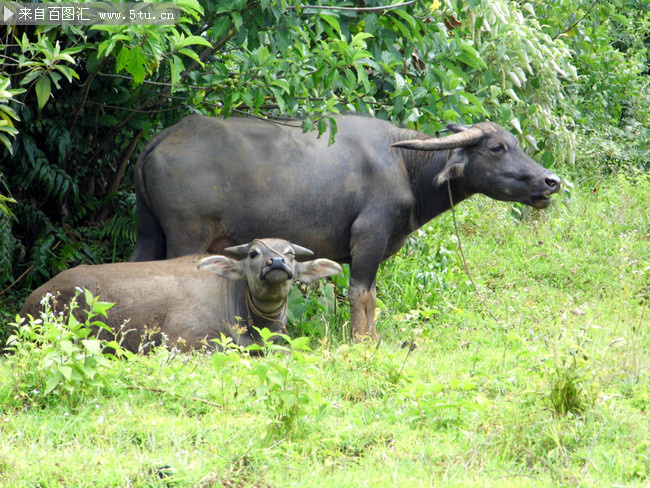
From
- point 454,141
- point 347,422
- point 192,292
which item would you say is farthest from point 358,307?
point 347,422

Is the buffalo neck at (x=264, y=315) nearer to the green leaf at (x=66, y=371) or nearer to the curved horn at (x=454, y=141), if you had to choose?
the curved horn at (x=454, y=141)

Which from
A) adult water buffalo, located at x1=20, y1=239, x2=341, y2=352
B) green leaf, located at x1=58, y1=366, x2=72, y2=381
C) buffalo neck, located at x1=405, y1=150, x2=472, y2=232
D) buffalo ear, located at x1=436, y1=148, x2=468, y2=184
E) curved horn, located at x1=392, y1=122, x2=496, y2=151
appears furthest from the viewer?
buffalo neck, located at x1=405, y1=150, x2=472, y2=232

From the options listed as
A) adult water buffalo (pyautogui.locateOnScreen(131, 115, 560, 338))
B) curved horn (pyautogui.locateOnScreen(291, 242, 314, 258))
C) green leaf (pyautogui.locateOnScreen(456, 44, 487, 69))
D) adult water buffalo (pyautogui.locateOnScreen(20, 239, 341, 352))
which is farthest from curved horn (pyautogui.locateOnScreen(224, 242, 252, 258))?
green leaf (pyautogui.locateOnScreen(456, 44, 487, 69))

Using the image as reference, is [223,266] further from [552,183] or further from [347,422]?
[552,183]

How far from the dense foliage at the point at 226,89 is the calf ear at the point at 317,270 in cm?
96

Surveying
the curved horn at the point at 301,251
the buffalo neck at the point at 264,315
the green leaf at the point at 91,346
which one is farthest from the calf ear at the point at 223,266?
the green leaf at the point at 91,346

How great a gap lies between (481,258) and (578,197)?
2.31 m

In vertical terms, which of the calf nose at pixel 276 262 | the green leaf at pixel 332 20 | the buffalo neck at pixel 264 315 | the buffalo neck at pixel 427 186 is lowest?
the buffalo neck at pixel 264 315

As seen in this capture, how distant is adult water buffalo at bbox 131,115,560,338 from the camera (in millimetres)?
6445

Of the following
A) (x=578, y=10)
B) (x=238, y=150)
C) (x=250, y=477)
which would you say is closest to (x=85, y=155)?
(x=238, y=150)

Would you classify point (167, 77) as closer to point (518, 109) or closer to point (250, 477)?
point (518, 109)

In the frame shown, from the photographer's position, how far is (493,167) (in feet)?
22.2

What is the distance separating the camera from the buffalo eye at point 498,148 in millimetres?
6788

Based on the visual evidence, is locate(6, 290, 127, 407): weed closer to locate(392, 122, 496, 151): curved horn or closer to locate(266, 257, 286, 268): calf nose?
locate(266, 257, 286, 268): calf nose
